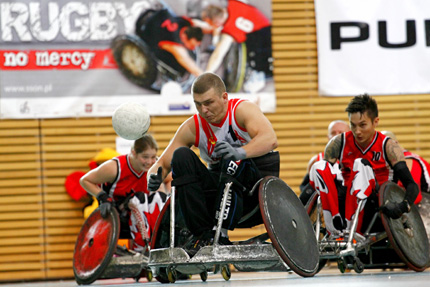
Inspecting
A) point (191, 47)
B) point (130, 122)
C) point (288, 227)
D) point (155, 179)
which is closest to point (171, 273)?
point (155, 179)

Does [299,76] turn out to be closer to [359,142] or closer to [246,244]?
[359,142]

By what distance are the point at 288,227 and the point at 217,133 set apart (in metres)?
0.90

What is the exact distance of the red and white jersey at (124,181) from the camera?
7.77 m

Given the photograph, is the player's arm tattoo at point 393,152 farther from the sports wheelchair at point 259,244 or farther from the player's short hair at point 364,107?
the sports wheelchair at point 259,244

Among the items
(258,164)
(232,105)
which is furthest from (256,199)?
(232,105)

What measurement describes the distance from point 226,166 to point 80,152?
523 centimetres

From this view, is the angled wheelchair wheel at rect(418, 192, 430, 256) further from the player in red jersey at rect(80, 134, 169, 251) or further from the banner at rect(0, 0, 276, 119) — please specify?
the banner at rect(0, 0, 276, 119)

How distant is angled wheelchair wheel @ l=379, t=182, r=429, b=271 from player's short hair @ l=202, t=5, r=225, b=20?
429 centimetres

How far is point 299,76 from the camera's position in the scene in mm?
10391

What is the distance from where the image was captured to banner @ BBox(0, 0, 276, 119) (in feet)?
32.3

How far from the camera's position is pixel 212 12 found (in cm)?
1013

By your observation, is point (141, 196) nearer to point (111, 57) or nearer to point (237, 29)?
point (111, 57)

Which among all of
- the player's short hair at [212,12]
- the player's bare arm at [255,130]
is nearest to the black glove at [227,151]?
the player's bare arm at [255,130]

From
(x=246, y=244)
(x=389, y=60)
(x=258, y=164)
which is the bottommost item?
(x=246, y=244)
